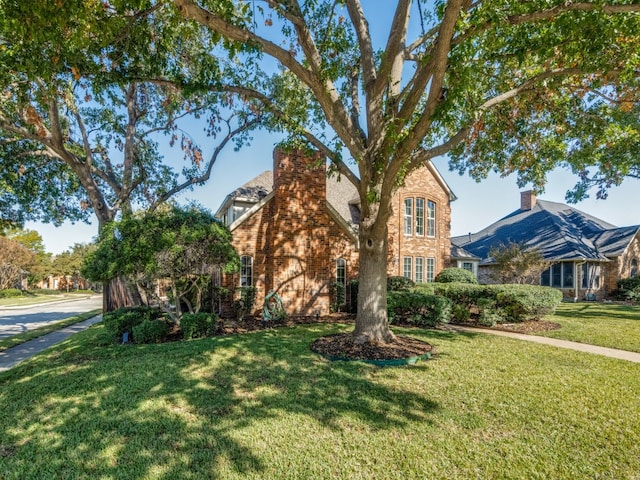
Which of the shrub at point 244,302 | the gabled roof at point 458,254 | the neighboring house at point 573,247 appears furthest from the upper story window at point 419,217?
the shrub at point 244,302

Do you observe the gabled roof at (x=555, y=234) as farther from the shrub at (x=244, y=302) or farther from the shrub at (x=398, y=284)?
the shrub at (x=244, y=302)

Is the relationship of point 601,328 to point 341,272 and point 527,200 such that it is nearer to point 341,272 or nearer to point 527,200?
point 341,272

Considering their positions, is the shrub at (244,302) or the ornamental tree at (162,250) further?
the shrub at (244,302)

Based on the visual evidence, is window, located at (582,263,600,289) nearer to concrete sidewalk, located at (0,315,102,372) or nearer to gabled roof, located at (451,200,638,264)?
gabled roof, located at (451,200,638,264)

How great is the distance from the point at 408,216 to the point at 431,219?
1.69 meters

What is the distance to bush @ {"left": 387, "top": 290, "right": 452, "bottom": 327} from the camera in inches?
441

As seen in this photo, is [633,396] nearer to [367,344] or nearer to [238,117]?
[367,344]

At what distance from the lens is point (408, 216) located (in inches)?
774

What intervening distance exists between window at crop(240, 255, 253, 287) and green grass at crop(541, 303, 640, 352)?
405 inches

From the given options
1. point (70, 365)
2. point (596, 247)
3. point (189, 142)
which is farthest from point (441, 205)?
point (70, 365)

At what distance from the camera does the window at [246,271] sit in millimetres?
13055

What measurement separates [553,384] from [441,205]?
1582cm

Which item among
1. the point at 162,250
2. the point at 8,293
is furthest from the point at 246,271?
the point at 8,293

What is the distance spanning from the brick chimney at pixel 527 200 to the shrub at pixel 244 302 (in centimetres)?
2510
